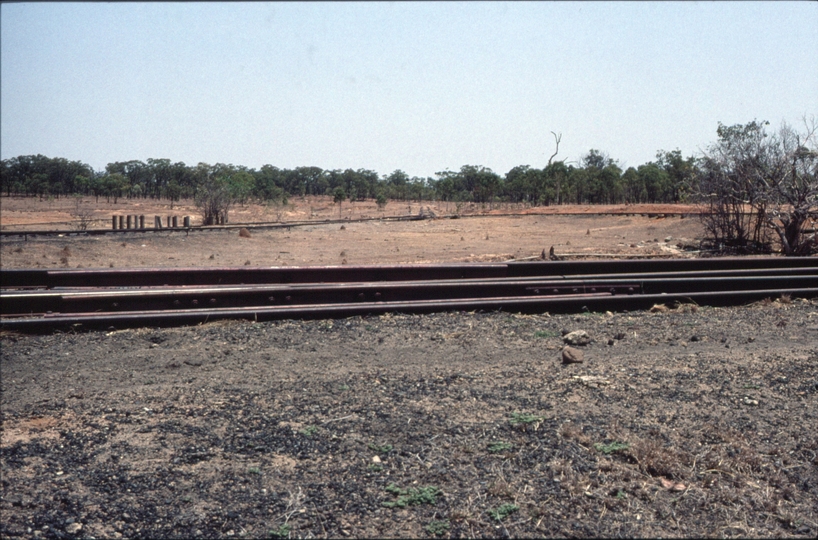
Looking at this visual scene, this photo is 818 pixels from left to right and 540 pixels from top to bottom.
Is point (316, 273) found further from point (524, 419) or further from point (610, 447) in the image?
point (610, 447)

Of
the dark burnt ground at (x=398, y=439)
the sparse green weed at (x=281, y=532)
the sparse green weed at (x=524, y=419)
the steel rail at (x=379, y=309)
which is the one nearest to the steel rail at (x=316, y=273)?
the steel rail at (x=379, y=309)

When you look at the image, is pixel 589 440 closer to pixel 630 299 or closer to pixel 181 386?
pixel 181 386

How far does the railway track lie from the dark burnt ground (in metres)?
0.83

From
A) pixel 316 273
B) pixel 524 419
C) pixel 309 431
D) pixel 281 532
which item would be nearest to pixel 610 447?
pixel 524 419

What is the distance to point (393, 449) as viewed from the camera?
4312 mm

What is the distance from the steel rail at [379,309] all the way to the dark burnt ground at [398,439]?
0.99 feet

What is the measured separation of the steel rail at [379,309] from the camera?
7.07 metres

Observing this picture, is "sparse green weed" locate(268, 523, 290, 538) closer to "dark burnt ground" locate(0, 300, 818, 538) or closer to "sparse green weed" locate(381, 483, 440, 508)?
"dark burnt ground" locate(0, 300, 818, 538)

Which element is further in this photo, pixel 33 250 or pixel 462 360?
pixel 33 250

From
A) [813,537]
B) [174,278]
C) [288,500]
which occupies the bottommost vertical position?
[813,537]

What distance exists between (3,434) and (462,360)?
358 centimetres

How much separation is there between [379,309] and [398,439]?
3719mm

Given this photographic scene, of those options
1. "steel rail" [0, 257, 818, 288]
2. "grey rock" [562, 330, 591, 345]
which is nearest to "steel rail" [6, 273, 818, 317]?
"steel rail" [0, 257, 818, 288]

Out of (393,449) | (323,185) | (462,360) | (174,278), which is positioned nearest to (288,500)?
A: (393,449)
